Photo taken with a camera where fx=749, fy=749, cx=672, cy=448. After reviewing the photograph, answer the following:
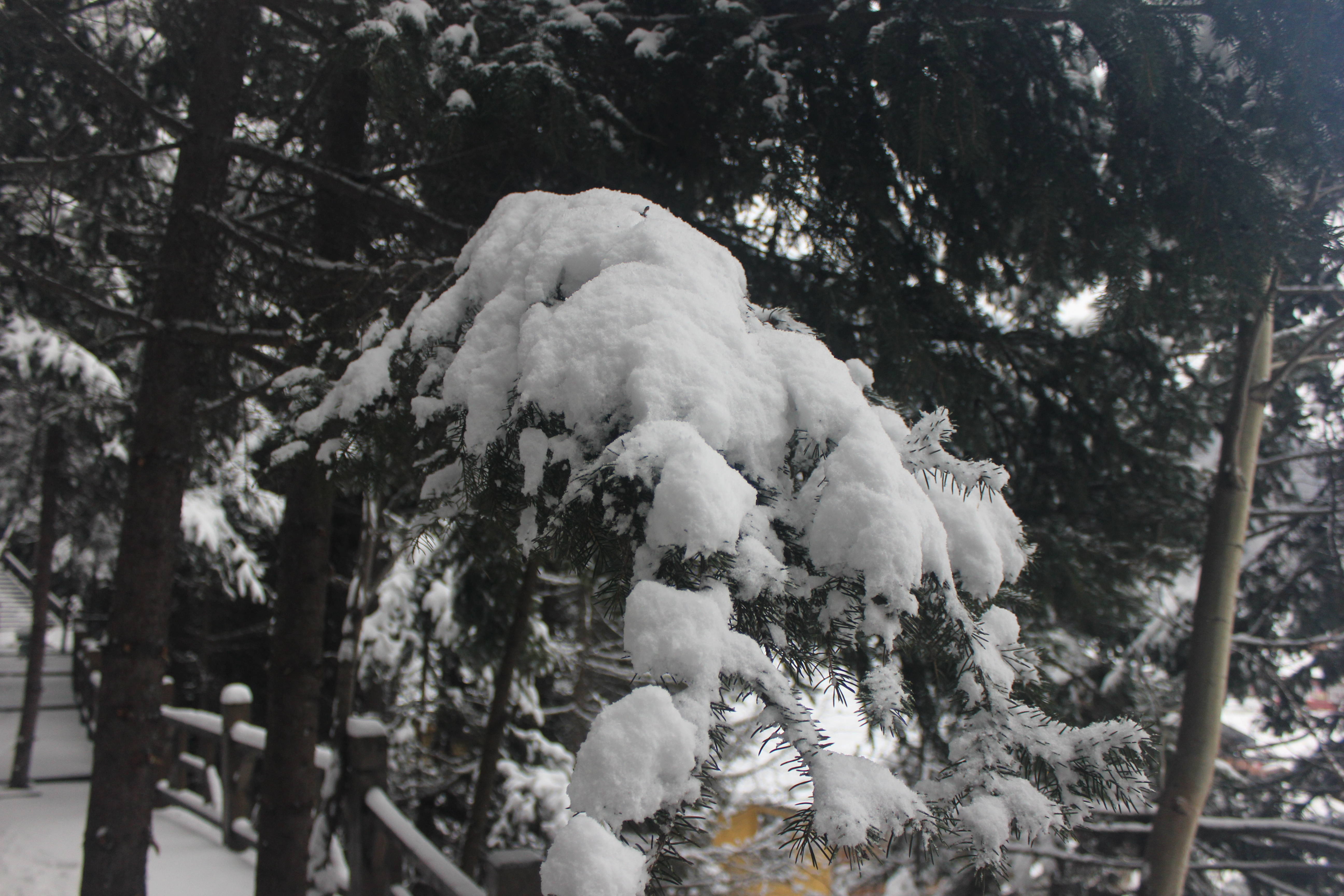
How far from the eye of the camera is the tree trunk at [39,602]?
899 centimetres

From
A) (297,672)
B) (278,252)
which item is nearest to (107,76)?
(278,252)

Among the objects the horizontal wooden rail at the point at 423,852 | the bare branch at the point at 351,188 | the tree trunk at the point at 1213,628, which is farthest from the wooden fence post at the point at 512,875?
the tree trunk at the point at 1213,628

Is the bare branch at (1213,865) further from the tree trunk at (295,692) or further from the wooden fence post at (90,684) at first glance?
the wooden fence post at (90,684)

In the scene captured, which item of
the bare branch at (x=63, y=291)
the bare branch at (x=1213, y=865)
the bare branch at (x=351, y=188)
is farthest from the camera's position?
the bare branch at (x=1213, y=865)

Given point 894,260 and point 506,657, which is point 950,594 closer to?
point 894,260

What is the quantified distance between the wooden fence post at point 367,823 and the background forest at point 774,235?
40 centimetres

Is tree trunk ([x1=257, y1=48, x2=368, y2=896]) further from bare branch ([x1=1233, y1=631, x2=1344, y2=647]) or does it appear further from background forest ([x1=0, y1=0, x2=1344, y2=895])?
bare branch ([x1=1233, y1=631, x2=1344, y2=647])

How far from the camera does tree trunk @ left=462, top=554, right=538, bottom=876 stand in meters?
5.18

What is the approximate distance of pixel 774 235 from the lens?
333cm

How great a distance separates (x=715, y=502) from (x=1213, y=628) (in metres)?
3.71

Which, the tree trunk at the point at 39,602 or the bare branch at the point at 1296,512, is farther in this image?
the tree trunk at the point at 39,602

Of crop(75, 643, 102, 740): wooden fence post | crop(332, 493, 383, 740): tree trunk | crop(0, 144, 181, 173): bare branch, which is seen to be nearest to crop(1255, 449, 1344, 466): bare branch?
crop(332, 493, 383, 740): tree trunk

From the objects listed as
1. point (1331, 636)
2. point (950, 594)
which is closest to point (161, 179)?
point (950, 594)

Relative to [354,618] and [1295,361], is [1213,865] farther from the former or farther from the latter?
[354,618]
